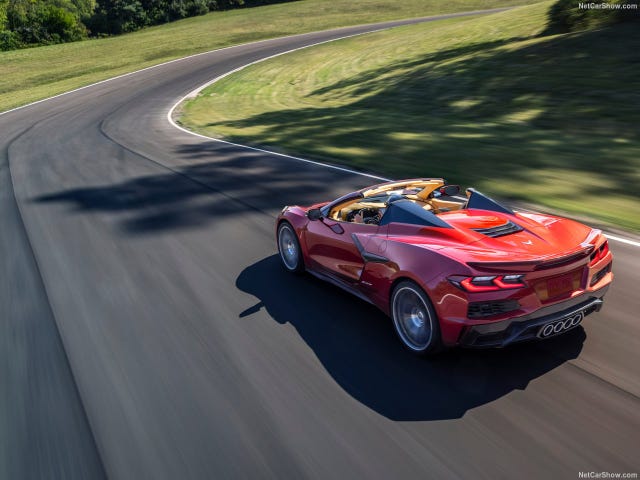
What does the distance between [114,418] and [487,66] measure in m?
20.6

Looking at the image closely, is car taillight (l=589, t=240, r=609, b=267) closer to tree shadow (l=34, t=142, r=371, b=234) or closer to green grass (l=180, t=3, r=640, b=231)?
green grass (l=180, t=3, r=640, b=231)

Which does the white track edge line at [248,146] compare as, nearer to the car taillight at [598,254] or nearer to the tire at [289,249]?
the tire at [289,249]

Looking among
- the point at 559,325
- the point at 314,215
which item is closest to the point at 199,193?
the point at 314,215

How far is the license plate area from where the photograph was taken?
450cm

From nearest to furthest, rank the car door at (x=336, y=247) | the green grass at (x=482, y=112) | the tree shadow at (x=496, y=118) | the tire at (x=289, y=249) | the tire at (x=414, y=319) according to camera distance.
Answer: the tire at (x=414, y=319), the car door at (x=336, y=247), the tire at (x=289, y=249), the green grass at (x=482, y=112), the tree shadow at (x=496, y=118)

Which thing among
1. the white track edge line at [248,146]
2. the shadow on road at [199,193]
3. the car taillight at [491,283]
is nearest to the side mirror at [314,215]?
the car taillight at [491,283]

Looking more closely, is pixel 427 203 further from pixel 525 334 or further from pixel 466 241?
pixel 525 334

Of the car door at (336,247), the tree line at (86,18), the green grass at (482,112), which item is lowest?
the green grass at (482,112)

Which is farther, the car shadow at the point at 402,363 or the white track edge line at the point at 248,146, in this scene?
the white track edge line at the point at 248,146

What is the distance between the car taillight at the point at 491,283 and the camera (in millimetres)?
4410

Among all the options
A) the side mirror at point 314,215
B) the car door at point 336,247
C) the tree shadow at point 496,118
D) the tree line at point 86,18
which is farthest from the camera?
the tree line at point 86,18

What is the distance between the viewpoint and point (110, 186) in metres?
12.8

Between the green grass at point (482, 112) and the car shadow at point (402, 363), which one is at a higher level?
the car shadow at point (402, 363)

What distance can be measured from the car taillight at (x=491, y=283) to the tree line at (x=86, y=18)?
2887 inches
